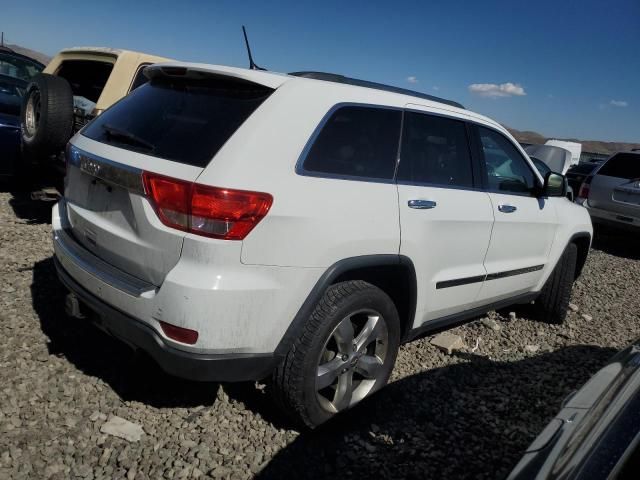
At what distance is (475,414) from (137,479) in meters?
1.90

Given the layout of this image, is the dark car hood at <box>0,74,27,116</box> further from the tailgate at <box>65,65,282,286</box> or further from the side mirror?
the side mirror

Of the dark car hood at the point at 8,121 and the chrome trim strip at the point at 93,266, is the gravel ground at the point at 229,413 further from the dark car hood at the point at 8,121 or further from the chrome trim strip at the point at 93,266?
the dark car hood at the point at 8,121

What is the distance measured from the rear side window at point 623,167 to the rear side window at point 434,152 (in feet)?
21.0

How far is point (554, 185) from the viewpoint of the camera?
382 cm

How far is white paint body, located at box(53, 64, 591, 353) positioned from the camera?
77.8 inches

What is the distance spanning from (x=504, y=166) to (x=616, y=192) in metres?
5.67

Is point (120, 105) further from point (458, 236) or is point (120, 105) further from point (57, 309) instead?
point (458, 236)

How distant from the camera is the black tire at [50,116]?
13.2 ft

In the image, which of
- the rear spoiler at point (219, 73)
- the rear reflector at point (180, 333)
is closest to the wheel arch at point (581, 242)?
the rear spoiler at point (219, 73)

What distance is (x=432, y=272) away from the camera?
282 cm

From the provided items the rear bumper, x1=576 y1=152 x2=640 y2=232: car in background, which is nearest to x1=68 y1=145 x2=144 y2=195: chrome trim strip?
the rear bumper

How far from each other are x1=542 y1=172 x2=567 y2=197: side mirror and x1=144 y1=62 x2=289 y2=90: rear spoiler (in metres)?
2.35

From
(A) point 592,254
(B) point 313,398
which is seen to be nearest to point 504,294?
(B) point 313,398

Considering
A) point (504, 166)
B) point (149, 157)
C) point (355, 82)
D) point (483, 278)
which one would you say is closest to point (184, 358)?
point (149, 157)
